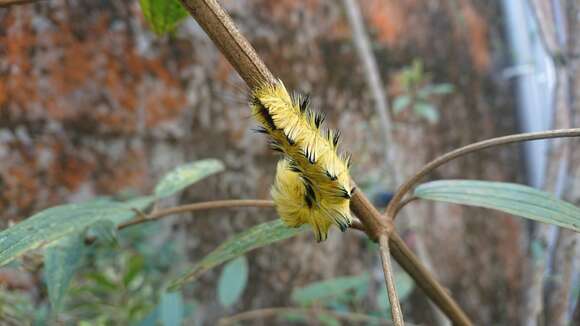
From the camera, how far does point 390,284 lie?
31 centimetres

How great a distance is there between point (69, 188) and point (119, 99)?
0.16 metres

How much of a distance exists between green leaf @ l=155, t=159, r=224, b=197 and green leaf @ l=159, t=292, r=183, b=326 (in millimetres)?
204

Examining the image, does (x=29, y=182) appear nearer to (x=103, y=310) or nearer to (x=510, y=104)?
(x=103, y=310)

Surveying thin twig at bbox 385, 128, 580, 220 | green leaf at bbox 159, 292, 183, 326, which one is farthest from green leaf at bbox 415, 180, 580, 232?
green leaf at bbox 159, 292, 183, 326

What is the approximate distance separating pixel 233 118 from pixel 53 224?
65 cm

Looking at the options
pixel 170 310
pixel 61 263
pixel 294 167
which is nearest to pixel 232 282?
pixel 170 310

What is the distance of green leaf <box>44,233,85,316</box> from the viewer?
0.41 m

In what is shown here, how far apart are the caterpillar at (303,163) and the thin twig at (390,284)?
28 mm

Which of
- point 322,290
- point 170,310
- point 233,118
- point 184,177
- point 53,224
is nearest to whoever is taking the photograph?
point 53,224

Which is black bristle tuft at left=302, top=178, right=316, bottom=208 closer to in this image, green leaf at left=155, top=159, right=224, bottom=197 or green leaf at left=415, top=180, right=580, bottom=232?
green leaf at left=415, top=180, right=580, bottom=232

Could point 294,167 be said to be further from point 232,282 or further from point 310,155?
point 232,282

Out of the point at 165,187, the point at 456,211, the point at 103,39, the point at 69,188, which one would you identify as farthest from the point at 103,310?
the point at 456,211

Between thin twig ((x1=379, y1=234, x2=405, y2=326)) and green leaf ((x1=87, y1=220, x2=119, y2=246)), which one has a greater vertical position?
green leaf ((x1=87, y1=220, x2=119, y2=246))

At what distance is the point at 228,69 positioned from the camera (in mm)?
1029
